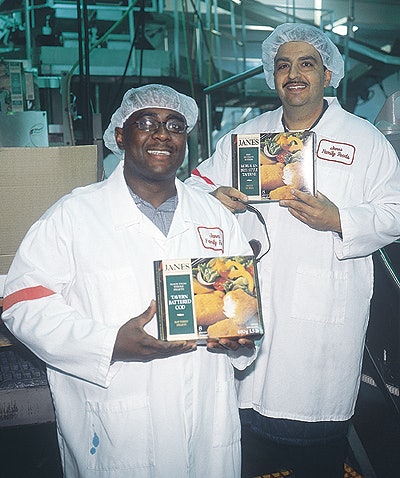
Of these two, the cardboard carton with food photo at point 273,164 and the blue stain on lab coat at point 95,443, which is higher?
the cardboard carton with food photo at point 273,164

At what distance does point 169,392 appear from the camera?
155 centimetres

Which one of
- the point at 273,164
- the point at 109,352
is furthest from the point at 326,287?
the point at 109,352

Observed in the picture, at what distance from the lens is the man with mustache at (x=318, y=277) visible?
6.37 feet

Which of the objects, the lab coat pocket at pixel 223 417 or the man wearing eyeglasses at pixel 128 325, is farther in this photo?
the lab coat pocket at pixel 223 417

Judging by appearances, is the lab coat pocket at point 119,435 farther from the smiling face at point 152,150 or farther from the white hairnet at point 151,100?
the white hairnet at point 151,100

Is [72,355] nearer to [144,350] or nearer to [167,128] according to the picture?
[144,350]

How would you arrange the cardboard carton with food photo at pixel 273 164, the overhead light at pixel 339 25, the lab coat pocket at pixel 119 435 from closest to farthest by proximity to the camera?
the lab coat pocket at pixel 119 435 < the cardboard carton with food photo at pixel 273 164 < the overhead light at pixel 339 25

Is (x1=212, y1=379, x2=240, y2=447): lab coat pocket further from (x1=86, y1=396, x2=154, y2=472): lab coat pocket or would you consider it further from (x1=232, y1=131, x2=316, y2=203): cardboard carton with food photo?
(x1=232, y1=131, x2=316, y2=203): cardboard carton with food photo

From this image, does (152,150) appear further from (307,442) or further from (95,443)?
(307,442)

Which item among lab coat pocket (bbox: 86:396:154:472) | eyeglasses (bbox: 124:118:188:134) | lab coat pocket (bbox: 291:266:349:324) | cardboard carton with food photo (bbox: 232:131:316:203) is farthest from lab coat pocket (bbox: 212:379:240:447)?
eyeglasses (bbox: 124:118:188:134)

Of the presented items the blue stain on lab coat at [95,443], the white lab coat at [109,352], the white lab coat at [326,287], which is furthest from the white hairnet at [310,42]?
the blue stain on lab coat at [95,443]

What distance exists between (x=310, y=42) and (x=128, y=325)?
1154 mm

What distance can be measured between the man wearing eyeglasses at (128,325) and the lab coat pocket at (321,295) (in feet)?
1.13

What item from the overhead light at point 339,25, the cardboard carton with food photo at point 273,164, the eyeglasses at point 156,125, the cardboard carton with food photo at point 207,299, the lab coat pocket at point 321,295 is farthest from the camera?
the overhead light at point 339,25
